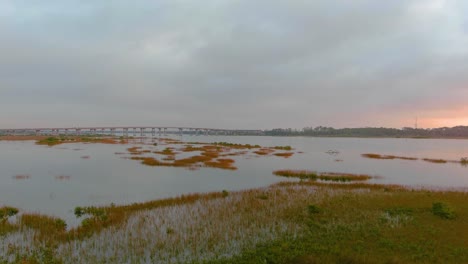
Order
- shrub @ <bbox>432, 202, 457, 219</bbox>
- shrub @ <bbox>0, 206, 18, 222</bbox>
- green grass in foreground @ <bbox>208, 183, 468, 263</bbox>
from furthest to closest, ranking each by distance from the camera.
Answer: shrub @ <bbox>0, 206, 18, 222</bbox> → shrub @ <bbox>432, 202, 457, 219</bbox> → green grass in foreground @ <bbox>208, 183, 468, 263</bbox>

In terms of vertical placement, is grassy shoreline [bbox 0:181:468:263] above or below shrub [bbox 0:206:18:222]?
above

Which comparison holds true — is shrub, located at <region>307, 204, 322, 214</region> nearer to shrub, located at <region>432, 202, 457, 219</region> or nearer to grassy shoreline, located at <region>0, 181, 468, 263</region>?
grassy shoreline, located at <region>0, 181, 468, 263</region>

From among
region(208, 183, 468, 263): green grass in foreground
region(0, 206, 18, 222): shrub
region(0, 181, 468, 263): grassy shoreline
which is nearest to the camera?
region(208, 183, 468, 263): green grass in foreground

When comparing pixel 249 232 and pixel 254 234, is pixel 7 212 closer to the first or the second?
pixel 249 232

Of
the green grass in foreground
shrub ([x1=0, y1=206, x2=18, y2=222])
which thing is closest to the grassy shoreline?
the green grass in foreground

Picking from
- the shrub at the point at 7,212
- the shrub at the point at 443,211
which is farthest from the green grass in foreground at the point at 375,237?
the shrub at the point at 7,212

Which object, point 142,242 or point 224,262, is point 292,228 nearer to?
point 224,262

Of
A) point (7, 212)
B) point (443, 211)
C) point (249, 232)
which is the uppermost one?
point (443, 211)

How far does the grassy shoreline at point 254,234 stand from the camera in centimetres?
1160

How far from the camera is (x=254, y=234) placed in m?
14.7

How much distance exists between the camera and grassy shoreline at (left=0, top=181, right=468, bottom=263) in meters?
11.6

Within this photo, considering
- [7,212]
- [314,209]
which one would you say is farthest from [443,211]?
[7,212]

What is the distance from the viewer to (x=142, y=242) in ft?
44.7

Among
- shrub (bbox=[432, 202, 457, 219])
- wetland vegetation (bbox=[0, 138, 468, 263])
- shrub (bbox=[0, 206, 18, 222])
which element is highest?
shrub (bbox=[432, 202, 457, 219])
